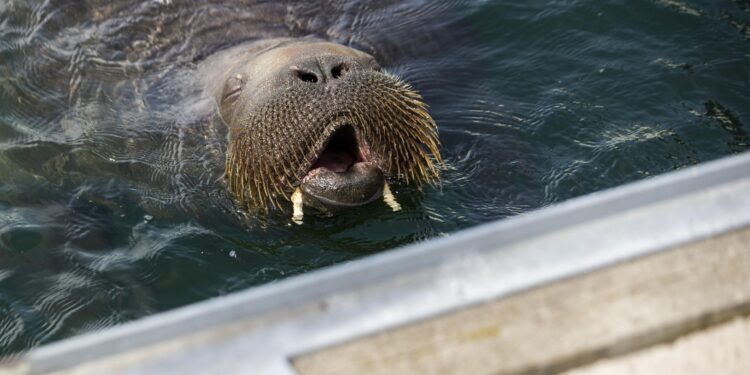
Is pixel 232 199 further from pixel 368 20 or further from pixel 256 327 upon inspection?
pixel 256 327

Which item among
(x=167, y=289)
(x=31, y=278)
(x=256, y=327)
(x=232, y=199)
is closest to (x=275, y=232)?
(x=232, y=199)

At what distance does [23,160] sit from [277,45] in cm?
194

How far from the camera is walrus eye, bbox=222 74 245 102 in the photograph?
6.14m

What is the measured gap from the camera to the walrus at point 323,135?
5488 millimetres

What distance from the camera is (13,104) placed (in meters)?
7.18

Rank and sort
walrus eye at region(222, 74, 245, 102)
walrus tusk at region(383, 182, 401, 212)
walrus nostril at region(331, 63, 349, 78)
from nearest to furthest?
walrus nostril at region(331, 63, 349, 78) < walrus tusk at region(383, 182, 401, 212) < walrus eye at region(222, 74, 245, 102)

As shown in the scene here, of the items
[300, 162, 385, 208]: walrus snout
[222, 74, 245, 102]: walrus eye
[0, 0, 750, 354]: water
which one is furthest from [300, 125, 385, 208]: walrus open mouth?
[222, 74, 245, 102]: walrus eye

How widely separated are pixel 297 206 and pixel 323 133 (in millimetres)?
506

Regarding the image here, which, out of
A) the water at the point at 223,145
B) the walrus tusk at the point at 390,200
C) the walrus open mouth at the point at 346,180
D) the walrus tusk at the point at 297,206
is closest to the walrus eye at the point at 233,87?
the water at the point at 223,145

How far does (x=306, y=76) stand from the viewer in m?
5.62

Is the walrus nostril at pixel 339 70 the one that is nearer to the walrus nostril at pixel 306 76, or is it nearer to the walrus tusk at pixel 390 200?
the walrus nostril at pixel 306 76

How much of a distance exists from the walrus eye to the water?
245 mm

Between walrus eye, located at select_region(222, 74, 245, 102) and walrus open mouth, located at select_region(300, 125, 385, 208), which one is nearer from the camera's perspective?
walrus open mouth, located at select_region(300, 125, 385, 208)

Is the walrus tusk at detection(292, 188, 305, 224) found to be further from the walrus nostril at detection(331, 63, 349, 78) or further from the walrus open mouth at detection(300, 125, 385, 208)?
the walrus nostril at detection(331, 63, 349, 78)
